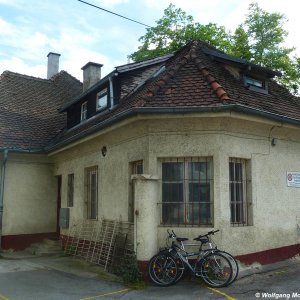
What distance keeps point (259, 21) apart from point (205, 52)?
1626cm

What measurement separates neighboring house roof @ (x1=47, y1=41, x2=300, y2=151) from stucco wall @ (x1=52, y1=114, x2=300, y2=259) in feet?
0.99

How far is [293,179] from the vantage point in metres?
9.83

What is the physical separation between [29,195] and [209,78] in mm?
8205

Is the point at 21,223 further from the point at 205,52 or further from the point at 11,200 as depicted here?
the point at 205,52

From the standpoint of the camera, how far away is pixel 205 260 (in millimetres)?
7336

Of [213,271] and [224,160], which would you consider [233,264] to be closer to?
[213,271]

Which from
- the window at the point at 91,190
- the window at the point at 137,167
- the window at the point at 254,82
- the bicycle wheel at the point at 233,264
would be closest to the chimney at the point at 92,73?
the window at the point at 91,190

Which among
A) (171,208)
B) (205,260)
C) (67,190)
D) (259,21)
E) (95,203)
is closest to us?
(205,260)

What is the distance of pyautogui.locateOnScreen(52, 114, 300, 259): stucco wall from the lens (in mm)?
8227

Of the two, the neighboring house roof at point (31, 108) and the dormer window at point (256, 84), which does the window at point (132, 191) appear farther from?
the neighboring house roof at point (31, 108)

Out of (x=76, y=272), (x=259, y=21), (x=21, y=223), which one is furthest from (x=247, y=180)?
(x=259, y=21)

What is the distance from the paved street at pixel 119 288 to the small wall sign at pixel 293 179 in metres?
1.91

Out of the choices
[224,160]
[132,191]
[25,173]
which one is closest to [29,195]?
[25,173]

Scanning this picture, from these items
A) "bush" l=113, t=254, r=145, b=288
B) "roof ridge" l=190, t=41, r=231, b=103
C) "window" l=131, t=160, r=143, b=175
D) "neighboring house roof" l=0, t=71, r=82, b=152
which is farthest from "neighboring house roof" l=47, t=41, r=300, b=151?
"bush" l=113, t=254, r=145, b=288
